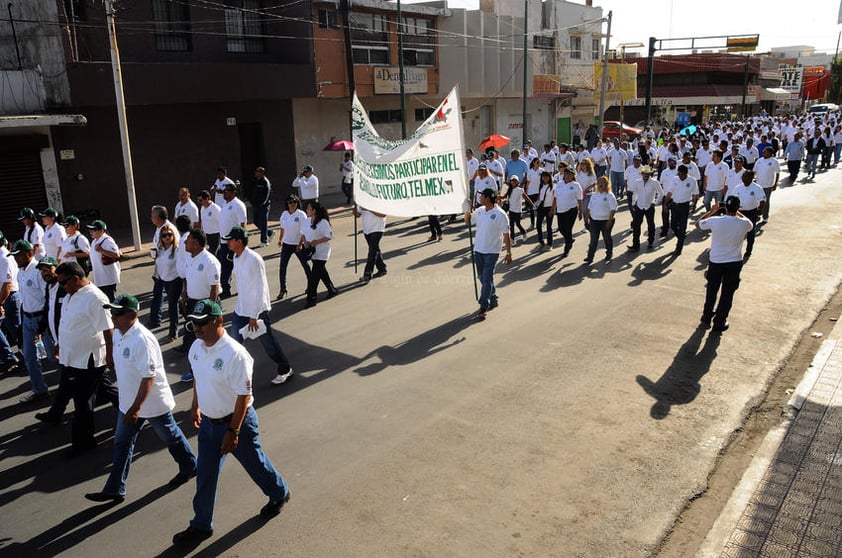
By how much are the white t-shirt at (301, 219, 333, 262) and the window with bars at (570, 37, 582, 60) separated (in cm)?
3215

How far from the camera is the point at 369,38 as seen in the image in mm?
24734

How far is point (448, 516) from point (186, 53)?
18388 millimetres

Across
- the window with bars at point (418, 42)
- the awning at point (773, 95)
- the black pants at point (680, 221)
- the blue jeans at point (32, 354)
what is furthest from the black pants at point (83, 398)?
the awning at point (773, 95)

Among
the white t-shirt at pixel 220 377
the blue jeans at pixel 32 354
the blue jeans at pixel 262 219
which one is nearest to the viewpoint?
the white t-shirt at pixel 220 377

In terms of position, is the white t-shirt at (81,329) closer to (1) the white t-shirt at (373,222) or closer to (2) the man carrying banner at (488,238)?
(2) the man carrying banner at (488,238)

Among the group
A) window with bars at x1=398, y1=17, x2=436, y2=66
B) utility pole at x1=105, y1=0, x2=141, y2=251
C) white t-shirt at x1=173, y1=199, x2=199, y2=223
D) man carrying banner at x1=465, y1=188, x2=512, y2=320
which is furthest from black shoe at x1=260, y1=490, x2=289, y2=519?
window with bars at x1=398, y1=17, x2=436, y2=66

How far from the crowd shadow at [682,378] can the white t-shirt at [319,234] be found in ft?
17.2

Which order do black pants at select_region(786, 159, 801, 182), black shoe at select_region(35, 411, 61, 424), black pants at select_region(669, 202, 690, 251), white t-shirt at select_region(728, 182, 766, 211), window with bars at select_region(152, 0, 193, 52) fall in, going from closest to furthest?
black shoe at select_region(35, 411, 61, 424)
white t-shirt at select_region(728, 182, 766, 211)
black pants at select_region(669, 202, 690, 251)
window with bars at select_region(152, 0, 193, 52)
black pants at select_region(786, 159, 801, 182)

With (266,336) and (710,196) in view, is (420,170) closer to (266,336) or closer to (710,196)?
(266,336)

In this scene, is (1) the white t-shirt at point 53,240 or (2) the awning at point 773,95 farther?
(2) the awning at point 773,95

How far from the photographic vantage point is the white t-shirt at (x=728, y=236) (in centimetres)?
890

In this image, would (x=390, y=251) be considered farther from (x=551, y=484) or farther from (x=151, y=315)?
(x=551, y=484)

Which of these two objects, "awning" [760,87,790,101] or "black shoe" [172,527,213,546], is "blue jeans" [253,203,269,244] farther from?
"awning" [760,87,790,101]

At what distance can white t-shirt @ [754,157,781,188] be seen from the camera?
1575 centimetres
